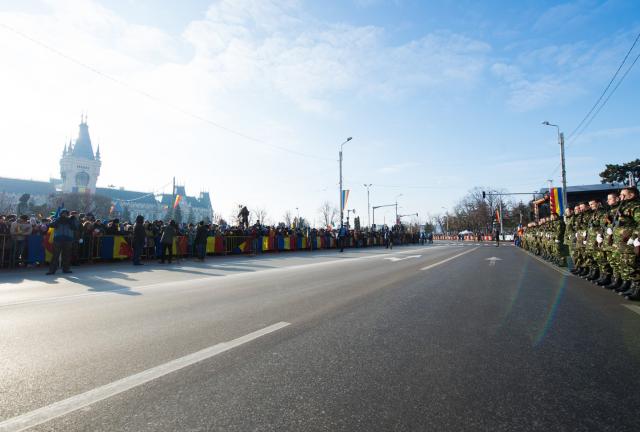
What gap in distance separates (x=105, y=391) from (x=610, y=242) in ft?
28.6

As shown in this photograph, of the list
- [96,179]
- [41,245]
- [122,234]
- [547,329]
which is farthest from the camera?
[96,179]

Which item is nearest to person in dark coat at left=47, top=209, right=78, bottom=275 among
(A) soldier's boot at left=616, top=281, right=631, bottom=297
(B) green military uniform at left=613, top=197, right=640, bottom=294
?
(B) green military uniform at left=613, top=197, right=640, bottom=294

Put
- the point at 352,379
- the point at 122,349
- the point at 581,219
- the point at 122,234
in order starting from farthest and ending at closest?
the point at 122,234, the point at 581,219, the point at 122,349, the point at 352,379

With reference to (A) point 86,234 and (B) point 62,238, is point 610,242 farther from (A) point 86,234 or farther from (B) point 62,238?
(A) point 86,234

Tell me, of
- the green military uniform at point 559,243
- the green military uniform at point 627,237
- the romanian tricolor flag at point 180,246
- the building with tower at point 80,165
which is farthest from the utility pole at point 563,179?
the building with tower at point 80,165

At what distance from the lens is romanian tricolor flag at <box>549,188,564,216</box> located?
24.6 meters

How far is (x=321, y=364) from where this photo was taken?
3.17m

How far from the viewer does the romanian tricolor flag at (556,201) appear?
80.7 feet

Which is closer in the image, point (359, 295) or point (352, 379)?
point (352, 379)

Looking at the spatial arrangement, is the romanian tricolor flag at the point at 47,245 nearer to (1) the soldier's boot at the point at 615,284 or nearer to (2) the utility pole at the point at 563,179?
(1) the soldier's boot at the point at 615,284

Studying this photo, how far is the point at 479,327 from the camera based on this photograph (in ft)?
14.8

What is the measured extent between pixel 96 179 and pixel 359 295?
526ft

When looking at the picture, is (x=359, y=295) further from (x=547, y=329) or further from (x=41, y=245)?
(x=41, y=245)

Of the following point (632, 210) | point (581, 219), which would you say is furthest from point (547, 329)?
point (581, 219)
